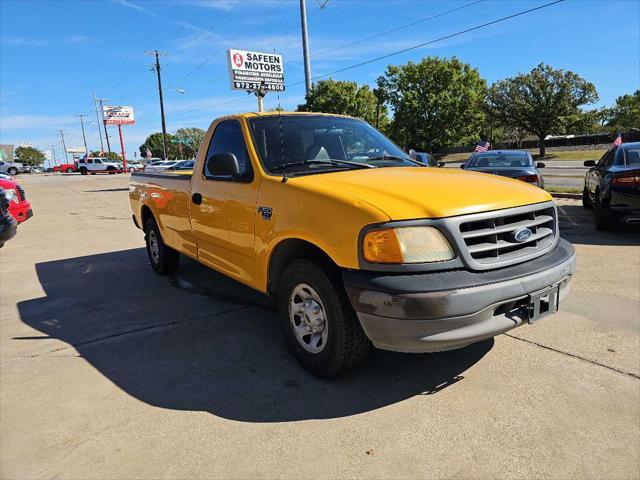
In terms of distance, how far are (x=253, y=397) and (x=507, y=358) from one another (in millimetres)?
1893

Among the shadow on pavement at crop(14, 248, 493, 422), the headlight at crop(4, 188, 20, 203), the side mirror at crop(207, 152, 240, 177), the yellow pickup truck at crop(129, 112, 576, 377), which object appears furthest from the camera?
the headlight at crop(4, 188, 20, 203)

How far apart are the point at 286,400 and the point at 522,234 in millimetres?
1830

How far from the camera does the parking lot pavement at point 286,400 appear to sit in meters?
2.35

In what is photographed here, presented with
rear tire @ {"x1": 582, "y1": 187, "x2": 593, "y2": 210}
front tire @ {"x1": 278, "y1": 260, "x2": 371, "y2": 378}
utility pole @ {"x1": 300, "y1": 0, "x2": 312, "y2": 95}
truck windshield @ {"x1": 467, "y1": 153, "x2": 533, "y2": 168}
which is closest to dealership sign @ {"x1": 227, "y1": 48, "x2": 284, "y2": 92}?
utility pole @ {"x1": 300, "y1": 0, "x2": 312, "y2": 95}

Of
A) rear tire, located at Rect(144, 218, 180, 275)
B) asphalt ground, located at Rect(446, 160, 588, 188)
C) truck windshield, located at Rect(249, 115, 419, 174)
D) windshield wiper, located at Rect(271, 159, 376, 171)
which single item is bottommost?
asphalt ground, located at Rect(446, 160, 588, 188)

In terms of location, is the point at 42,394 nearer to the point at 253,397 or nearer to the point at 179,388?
the point at 179,388

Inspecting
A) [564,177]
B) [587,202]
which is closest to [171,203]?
[587,202]

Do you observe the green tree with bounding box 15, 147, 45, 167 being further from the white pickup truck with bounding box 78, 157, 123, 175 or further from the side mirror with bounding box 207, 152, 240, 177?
the side mirror with bounding box 207, 152, 240, 177

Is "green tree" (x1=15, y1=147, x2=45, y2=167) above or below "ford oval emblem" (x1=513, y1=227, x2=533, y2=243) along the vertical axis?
above

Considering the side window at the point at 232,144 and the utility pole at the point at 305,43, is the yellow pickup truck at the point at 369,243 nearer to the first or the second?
the side window at the point at 232,144

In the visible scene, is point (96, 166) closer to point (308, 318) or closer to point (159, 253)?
point (159, 253)

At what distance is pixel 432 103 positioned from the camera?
178 feet

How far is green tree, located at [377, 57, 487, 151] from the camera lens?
5497cm

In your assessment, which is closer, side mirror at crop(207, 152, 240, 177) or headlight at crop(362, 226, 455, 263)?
headlight at crop(362, 226, 455, 263)
